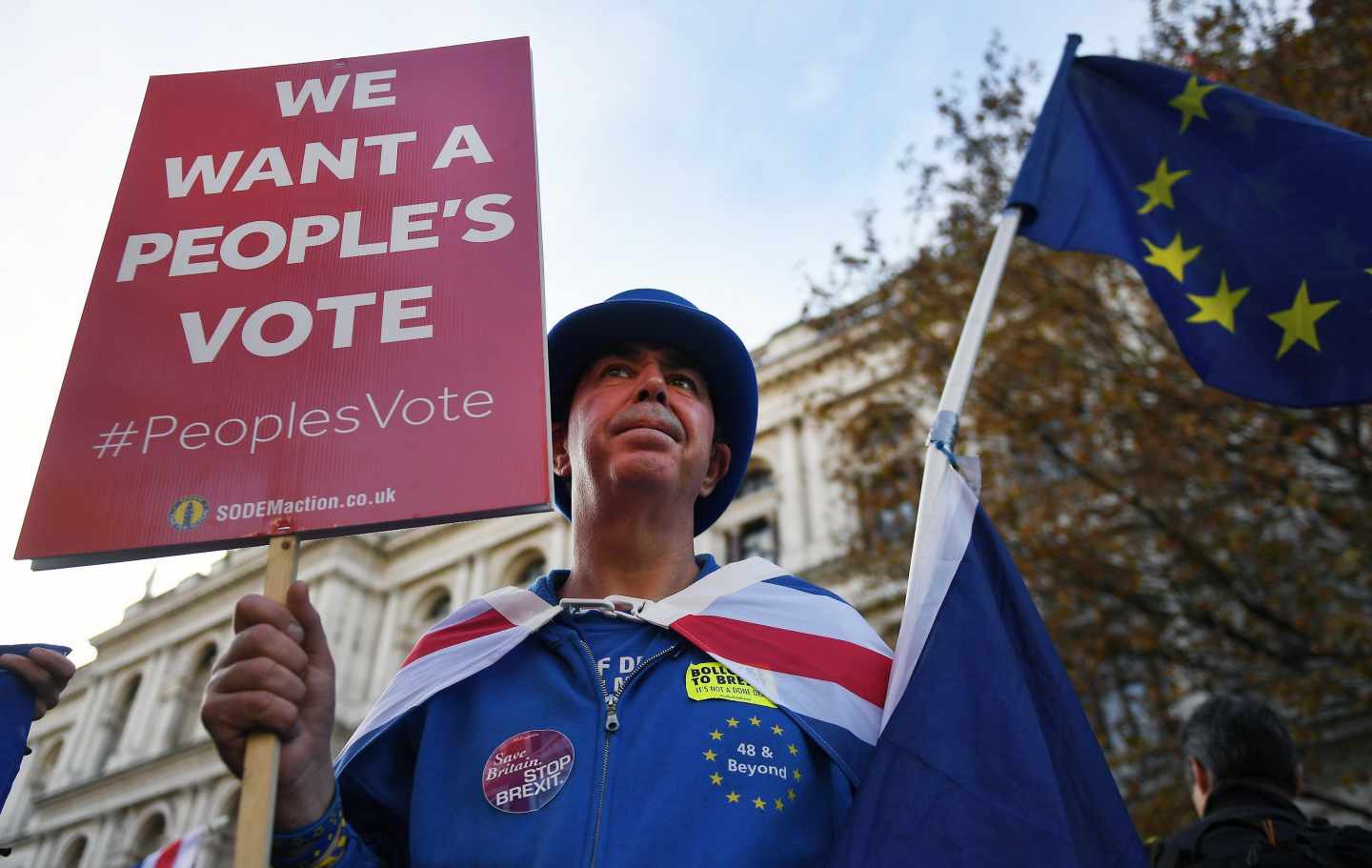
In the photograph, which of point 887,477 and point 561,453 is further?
point 887,477

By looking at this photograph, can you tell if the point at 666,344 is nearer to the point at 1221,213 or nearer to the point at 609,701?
the point at 609,701

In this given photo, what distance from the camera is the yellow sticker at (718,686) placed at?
226cm

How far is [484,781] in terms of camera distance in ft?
7.02

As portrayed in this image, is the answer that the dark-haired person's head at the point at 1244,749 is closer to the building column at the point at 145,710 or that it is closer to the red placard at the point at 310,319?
the red placard at the point at 310,319

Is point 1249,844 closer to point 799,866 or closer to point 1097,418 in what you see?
point 799,866

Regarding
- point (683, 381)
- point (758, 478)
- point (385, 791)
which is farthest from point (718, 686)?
point (758, 478)

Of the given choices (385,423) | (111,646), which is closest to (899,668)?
(385,423)

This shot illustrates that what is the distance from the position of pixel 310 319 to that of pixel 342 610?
27155 millimetres

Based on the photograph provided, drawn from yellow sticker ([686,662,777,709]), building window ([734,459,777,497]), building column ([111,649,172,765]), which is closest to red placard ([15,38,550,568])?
yellow sticker ([686,662,777,709])

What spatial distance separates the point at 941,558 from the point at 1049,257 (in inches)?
430

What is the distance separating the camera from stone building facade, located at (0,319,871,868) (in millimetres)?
22828

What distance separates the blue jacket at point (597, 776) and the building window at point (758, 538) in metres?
20.3

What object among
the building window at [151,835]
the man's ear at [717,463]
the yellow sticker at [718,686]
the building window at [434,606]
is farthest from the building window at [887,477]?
the building window at [151,835]

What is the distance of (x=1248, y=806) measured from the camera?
3.43m
